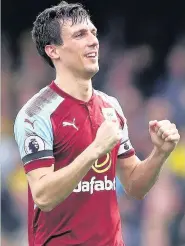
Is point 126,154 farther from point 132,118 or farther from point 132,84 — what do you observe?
point 132,84

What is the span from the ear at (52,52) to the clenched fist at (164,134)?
1.98 feet

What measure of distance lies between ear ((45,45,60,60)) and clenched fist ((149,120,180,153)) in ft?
1.98

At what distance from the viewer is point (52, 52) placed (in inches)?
161

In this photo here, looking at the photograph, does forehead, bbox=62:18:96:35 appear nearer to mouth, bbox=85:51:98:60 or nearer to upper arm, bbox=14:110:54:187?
mouth, bbox=85:51:98:60

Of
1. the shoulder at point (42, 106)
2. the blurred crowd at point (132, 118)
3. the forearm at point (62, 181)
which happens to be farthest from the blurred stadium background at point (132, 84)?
the forearm at point (62, 181)

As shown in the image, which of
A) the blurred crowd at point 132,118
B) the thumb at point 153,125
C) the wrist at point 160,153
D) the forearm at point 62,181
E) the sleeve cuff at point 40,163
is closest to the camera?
the forearm at point 62,181

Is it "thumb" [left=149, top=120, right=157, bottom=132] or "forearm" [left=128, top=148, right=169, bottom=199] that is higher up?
"thumb" [left=149, top=120, right=157, bottom=132]

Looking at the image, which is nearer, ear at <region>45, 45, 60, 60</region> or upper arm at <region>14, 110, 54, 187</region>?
upper arm at <region>14, 110, 54, 187</region>

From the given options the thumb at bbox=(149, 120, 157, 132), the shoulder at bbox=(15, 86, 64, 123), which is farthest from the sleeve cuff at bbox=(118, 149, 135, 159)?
the shoulder at bbox=(15, 86, 64, 123)

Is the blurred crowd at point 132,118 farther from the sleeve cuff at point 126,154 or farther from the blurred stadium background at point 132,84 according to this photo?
the sleeve cuff at point 126,154

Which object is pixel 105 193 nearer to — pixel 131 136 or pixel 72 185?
pixel 72 185

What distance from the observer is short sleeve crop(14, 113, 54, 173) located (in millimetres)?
3773

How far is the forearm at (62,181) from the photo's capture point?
355 centimetres

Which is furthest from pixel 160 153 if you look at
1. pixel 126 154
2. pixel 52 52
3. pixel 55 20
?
pixel 55 20
